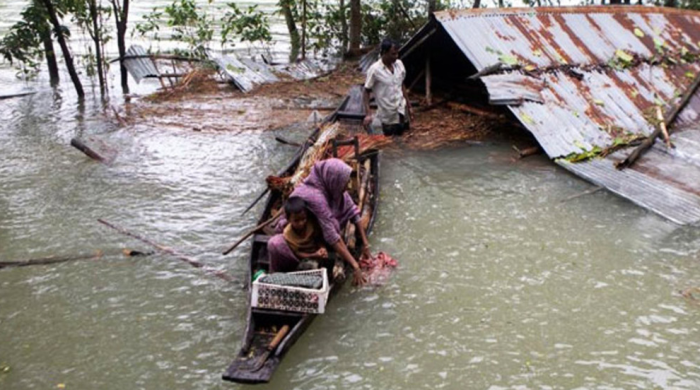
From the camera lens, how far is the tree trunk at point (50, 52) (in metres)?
13.2

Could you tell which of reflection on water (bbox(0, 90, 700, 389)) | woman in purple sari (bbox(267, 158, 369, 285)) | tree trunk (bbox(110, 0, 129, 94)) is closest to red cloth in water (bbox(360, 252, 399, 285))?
reflection on water (bbox(0, 90, 700, 389))

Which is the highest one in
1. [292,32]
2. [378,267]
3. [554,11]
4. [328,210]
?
[554,11]

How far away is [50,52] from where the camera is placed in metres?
14.2

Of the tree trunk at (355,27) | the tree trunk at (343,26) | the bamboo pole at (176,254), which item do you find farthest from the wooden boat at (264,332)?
the tree trunk at (343,26)

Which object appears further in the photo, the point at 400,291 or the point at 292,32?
the point at 292,32

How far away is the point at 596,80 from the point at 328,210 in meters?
6.33

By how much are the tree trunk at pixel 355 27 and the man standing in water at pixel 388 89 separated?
22.5ft

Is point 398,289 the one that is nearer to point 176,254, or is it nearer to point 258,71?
point 176,254

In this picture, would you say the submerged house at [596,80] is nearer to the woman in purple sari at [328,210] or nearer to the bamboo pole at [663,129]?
the bamboo pole at [663,129]

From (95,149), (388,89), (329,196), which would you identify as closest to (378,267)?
(329,196)

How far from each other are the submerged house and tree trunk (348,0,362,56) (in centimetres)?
474

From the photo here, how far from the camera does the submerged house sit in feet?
25.4

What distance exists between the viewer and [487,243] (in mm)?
6590

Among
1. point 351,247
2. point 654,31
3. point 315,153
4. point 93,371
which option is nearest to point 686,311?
point 351,247
